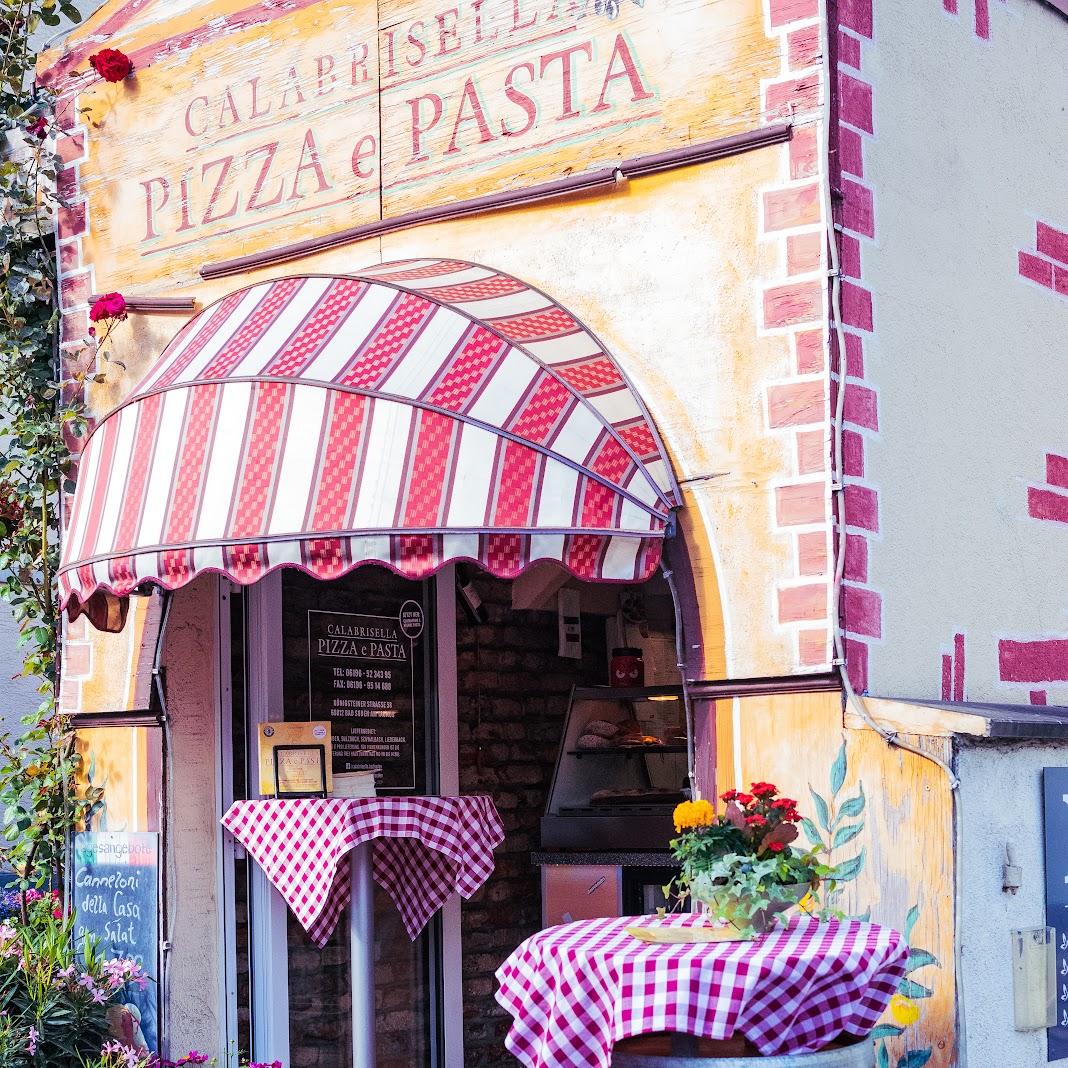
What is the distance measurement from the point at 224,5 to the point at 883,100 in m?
3.08

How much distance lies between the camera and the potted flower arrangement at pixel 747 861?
14.6ft

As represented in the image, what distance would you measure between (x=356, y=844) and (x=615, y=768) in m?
1.98

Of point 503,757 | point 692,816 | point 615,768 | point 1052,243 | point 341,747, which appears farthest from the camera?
point 503,757

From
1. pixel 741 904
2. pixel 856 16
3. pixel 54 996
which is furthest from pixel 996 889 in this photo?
pixel 54 996

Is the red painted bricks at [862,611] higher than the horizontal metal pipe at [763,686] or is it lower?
higher

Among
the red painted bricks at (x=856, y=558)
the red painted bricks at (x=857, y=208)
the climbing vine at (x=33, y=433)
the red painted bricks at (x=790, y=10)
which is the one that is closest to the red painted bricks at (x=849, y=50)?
the red painted bricks at (x=790, y=10)

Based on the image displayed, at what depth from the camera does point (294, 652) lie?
7172mm

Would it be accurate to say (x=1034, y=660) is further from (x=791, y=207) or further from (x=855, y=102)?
(x=855, y=102)

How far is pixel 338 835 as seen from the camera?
5980mm

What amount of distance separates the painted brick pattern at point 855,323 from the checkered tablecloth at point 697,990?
1.20m

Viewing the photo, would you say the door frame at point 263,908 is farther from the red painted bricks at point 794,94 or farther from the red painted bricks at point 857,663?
the red painted bricks at point 794,94

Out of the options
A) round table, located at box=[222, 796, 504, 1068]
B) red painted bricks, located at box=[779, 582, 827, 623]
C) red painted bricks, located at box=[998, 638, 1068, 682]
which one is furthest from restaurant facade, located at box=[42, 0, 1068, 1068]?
red painted bricks, located at box=[998, 638, 1068, 682]

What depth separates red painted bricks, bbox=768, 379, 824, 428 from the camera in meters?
5.39

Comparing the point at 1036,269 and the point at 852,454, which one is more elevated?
the point at 1036,269
